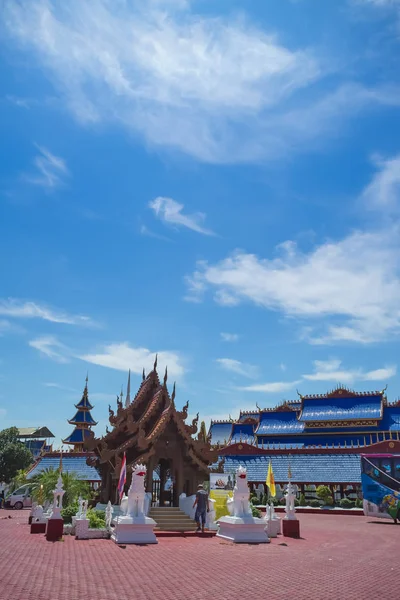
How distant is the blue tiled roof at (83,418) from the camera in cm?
5334

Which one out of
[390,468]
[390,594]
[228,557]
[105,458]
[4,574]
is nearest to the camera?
[390,594]

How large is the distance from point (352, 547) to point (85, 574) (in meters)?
9.42

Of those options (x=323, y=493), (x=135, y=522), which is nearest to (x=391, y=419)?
(x=323, y=493)

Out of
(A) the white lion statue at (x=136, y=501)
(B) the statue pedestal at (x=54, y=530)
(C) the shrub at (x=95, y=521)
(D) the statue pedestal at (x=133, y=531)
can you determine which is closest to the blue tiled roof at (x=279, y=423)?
(C) the shrub at (x=95, y=521)

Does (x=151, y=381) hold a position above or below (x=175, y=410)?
above

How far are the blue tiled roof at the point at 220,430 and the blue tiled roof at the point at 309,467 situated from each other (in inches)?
621

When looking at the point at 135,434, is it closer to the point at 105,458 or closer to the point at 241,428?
the point at 105,458

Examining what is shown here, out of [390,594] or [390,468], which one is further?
[390,468]

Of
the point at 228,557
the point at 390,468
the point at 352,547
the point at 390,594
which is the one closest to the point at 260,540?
the point at 352,547

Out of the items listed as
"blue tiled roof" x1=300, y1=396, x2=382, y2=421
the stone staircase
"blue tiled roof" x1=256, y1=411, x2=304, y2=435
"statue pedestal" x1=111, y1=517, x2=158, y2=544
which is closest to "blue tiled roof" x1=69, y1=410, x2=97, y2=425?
"blue tiled roof" x1=256, y1=411, x2=304, y2=435

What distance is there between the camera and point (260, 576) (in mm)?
10148

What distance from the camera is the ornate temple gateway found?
19.1 m

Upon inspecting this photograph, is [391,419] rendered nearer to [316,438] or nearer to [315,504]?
[316,438]

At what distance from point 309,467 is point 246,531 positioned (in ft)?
71.1
